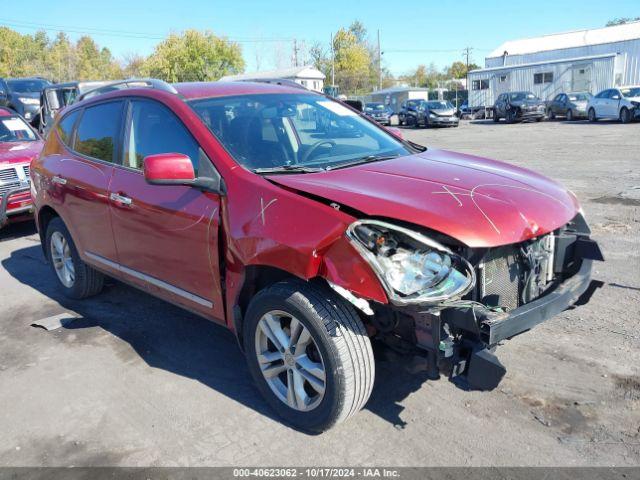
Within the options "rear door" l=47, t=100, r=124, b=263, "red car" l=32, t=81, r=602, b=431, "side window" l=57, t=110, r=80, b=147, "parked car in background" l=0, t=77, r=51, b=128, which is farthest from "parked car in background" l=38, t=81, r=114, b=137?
"red car" l=32, t=81, r=602, b=431

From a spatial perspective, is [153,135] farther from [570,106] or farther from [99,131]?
[570,106]

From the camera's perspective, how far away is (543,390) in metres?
3.50

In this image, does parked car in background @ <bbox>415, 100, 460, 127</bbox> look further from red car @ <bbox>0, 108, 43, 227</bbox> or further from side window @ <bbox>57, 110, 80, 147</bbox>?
side window @ <bbox>57, 110, 80, 147</bbox>

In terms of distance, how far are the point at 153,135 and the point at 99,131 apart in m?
0.88

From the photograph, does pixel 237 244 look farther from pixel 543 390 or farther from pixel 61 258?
pixel 61 258

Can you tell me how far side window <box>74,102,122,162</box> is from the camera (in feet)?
14.6

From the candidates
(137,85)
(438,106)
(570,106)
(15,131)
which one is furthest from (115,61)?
(137,85)

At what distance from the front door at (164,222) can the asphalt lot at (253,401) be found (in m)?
0.56

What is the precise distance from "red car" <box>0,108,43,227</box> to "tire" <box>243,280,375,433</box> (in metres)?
5.80

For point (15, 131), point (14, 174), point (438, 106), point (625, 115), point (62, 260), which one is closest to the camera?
point (62, 260)

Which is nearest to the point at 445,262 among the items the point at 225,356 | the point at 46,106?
the point at 225,356

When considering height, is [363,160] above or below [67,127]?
below

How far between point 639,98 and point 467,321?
26.4 metres

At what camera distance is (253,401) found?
357cm
